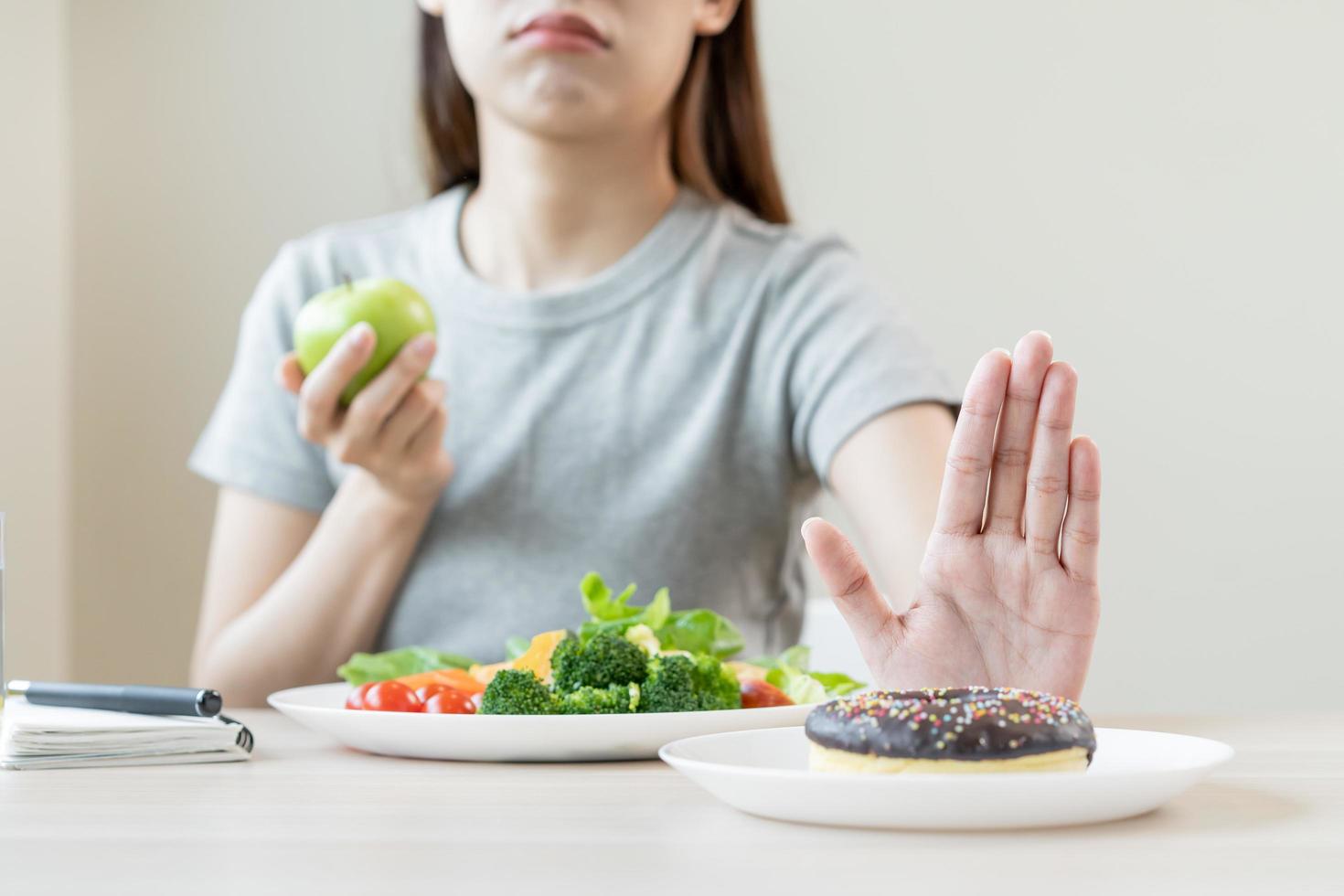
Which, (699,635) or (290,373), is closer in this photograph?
(699,635)

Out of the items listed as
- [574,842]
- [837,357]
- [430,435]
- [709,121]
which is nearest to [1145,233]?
[709,121]

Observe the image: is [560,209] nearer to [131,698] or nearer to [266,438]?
[266,438]

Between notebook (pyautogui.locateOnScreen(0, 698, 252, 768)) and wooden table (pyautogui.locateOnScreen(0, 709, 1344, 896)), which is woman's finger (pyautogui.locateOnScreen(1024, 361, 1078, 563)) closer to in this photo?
wooden table (pyautogui.locateOnScreen(0, 709, 1344, 896))

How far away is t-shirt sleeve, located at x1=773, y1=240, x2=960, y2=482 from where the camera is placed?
1797mm

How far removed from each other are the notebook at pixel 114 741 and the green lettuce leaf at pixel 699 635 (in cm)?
38

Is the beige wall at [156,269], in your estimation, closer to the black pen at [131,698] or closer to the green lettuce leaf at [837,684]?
the black pen at [131,698]

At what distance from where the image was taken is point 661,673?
96 cm

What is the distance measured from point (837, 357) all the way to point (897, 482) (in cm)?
21

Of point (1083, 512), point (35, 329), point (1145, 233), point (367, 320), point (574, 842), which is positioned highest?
point (1145, 233)

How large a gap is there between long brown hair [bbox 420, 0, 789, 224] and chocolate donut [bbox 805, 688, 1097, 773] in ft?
4.97

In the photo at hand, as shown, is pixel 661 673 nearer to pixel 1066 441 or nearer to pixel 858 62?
pixel 1066 441

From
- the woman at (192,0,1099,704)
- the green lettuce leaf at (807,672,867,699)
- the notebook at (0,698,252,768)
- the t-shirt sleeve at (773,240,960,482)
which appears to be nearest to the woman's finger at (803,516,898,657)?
the green lettuce leaf at (807,672,867,699)

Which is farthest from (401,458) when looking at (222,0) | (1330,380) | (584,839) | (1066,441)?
(1330,380)

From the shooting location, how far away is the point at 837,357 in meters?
1.85
